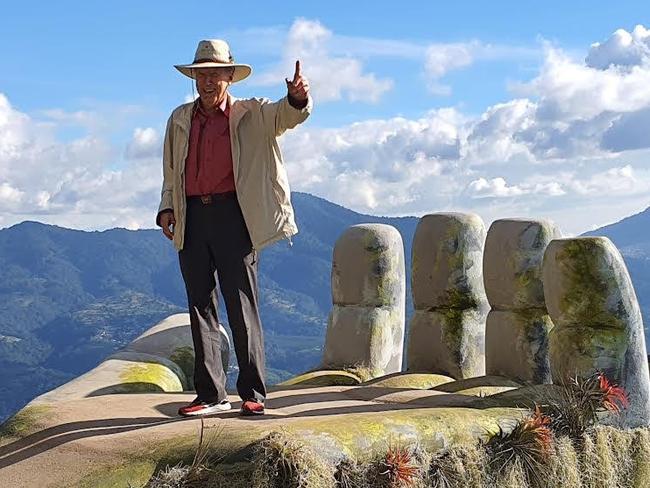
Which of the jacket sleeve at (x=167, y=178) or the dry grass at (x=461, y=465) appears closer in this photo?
the dry grass at (x=461, y=465)

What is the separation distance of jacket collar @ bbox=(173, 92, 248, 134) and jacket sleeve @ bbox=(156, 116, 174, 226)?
151mm

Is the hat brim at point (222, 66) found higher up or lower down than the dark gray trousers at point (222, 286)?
higher up

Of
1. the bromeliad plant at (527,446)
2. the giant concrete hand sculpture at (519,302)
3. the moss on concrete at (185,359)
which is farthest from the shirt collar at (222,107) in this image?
the moss on concrete at (185,359)

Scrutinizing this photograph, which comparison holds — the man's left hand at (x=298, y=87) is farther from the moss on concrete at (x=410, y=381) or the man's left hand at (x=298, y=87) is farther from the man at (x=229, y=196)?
the moss on concrete at (x=410, y=381)

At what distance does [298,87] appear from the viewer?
27.4ft

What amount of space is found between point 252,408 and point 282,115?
2630mm

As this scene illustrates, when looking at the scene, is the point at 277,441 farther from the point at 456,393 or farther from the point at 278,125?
the point at 456,393

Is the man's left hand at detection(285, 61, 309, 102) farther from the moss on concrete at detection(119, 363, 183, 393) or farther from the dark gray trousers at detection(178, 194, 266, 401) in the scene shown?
the moss on concrete at detection(119, 363, 183, 393)

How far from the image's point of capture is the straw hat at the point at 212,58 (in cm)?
870

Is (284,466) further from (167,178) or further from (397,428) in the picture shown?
(167,178)

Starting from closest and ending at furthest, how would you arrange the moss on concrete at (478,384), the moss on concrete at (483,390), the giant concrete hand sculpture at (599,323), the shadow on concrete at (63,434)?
the shadow on concrete at (63,434), the giant concrete hand sculpture at (599,323), the moss on concrete at (483,390), the moss on concrete at (478,384)

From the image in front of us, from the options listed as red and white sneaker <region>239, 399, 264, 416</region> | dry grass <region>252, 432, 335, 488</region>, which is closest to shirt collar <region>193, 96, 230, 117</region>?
red and white sneaker <region>239, 399, 264, 416</region>

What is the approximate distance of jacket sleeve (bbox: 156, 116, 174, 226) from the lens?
9203mm

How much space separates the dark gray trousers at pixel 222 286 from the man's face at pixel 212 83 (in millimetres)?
905
